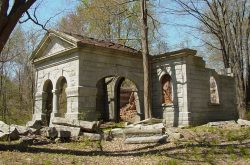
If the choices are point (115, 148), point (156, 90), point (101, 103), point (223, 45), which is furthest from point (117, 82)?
point (115, 148)

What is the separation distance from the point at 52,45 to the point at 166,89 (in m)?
6.78

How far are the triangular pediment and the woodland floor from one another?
20.4 feet

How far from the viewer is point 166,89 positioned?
18.5 m

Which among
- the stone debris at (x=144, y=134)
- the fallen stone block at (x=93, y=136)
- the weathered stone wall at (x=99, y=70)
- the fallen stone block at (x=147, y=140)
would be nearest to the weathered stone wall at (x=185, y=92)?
the weathered stone wall at (x=99, y=70)

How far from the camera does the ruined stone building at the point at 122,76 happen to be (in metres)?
16.2

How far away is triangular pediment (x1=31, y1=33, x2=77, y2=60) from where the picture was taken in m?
16.9

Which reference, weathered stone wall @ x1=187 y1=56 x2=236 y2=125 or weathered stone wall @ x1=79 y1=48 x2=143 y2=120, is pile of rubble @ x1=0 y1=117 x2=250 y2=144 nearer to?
weathered stone wall @ x1=79 y1=48 x2=143 y2=120

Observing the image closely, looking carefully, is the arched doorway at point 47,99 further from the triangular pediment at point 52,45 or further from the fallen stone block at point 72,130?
the fallen stone block at point 72,130

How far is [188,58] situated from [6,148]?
34.7 feet

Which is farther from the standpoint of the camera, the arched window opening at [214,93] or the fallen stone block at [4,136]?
the arched window opening at [214,93]

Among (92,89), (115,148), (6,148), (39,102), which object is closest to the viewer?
(6,148)

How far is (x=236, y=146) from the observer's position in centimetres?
1040

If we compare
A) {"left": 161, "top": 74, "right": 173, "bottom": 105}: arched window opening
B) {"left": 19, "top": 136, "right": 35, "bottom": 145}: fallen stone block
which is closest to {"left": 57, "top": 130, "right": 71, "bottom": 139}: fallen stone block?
{"left": 19, "top": 136, "right": 35, "bottom": 145}: fallen stone block

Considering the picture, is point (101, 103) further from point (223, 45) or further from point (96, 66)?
point (223, 45)
